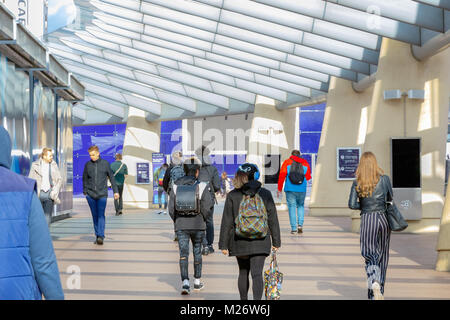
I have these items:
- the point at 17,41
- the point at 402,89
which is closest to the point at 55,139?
the point at 17,41

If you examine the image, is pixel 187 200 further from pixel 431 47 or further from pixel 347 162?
pixel 347 162

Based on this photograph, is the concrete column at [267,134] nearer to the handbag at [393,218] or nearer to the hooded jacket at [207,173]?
the hooded jacket at [207,173]

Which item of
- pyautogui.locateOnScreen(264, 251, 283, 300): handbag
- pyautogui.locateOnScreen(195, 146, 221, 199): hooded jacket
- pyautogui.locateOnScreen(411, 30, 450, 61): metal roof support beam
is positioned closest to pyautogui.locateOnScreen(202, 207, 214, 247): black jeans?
pyautogui.locateOnScreen(195, 146, 221, 199): hooded jacket

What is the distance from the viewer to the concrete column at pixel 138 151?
27.1 meters

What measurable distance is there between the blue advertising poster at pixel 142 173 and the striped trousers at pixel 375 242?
21.3 m

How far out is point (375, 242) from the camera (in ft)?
20.9

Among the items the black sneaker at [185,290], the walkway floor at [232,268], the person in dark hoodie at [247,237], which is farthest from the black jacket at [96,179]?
the person in dark hoodie at [247,237]

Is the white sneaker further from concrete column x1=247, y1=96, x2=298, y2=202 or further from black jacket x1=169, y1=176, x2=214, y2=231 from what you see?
concrete column x1=247, y1=96, x2=298, y2=202

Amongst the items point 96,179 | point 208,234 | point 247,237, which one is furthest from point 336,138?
point 247,237

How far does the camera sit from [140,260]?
9648 millimetres

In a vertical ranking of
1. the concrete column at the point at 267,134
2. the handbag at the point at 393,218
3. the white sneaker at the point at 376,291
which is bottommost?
the white sneaker at the point at 376,291

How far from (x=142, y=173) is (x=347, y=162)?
10136 millimetres

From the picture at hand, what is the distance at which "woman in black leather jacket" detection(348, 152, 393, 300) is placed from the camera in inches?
250

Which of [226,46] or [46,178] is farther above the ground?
[226,46]
